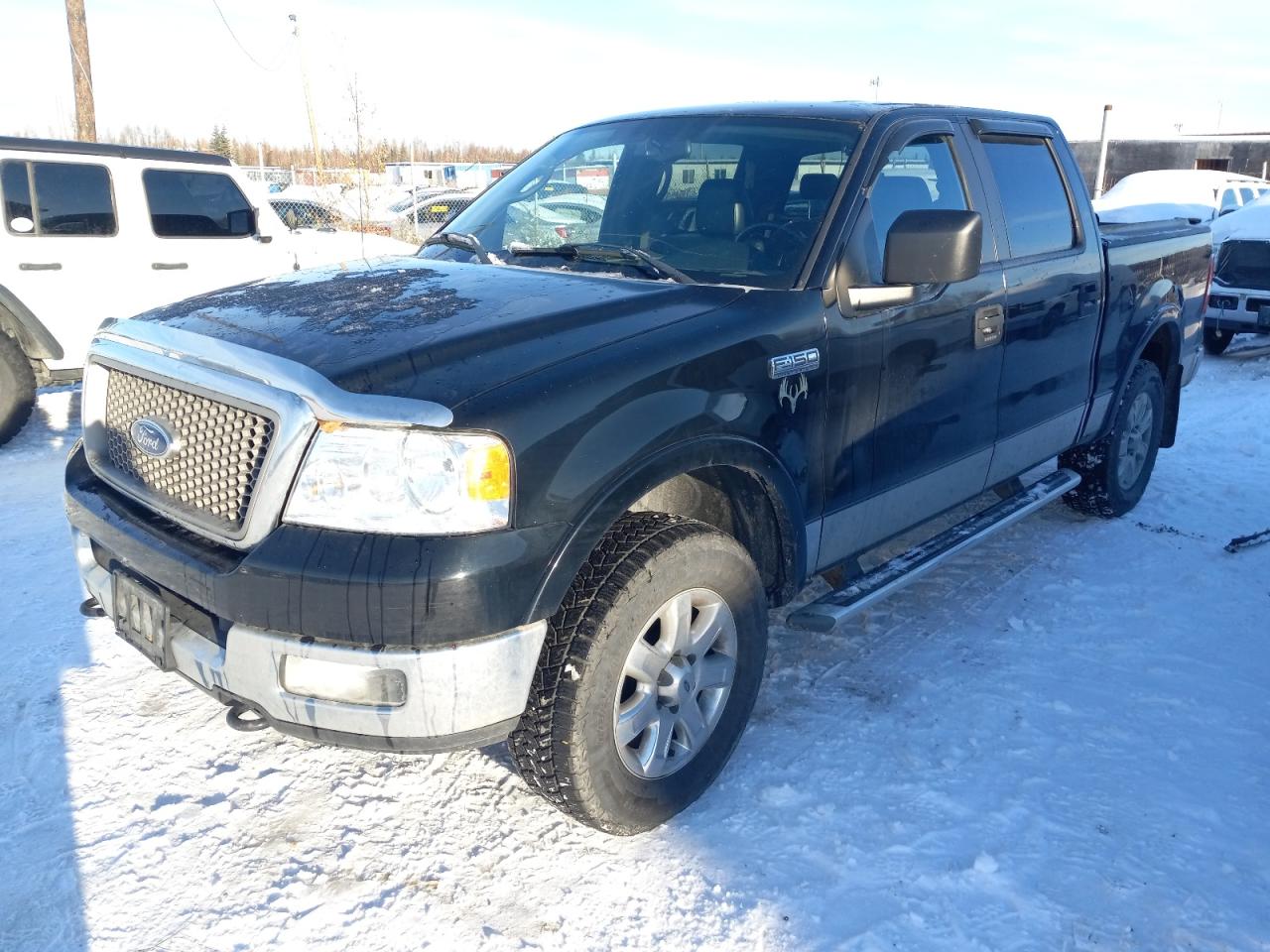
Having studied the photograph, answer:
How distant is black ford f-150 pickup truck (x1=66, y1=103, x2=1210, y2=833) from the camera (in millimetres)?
2246

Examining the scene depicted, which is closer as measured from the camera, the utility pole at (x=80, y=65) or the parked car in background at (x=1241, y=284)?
the parked car in background at (x=1241, y=284)

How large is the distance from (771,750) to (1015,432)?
1895mm

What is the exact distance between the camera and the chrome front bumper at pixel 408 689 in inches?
87.6

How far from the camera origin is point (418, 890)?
8.45 feet

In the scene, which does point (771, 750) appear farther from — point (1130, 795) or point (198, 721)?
point (198, 721)

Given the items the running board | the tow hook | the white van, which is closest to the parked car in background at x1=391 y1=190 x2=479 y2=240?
the white van

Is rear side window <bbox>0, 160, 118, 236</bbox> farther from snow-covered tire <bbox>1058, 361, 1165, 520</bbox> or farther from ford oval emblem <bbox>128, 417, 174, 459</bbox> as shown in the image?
snow-covered tire <bbox>1058, 361, 1165, 520</bbox>

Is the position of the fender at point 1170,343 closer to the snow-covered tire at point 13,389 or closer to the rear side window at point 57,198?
the snow-covered tire at point 13,389

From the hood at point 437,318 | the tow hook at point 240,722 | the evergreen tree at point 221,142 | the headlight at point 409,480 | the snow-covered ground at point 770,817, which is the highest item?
the evergreen tree at point 221,142

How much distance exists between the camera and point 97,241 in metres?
7.23

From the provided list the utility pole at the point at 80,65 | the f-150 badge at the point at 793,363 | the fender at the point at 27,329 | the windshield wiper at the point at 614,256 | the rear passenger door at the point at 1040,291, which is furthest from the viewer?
the utility pole at the point at 80,65

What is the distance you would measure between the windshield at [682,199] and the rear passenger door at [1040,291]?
1.03m

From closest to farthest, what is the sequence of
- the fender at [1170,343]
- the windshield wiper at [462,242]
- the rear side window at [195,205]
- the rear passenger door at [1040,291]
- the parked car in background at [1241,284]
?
the windshield wiper at [462,242]
the rear passenger door at [1040,291]
the fender at [1170,343]
the rear side window at [195,205]
the parked car in background at [1241,284]

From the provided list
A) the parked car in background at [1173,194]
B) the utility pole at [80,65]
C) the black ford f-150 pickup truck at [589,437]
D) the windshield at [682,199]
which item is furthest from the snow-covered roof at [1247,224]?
the utility pole at [80,65]
